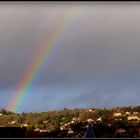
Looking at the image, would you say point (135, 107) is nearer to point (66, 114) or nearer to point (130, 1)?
point (66, 114)

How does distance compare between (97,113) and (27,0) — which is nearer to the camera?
(27,0)

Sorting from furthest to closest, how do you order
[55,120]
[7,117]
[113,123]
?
1. [7,117]
2. [55,120]
3. [113,123]

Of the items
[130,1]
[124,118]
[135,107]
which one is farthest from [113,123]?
[130,1]

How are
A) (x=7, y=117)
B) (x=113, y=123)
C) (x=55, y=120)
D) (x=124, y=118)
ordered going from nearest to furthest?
(x=113, y=123) → (x=124, y=118) → (x=55, y=120) → (x=7, y=117)

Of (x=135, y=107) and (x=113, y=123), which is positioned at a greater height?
(x=135, y=107)

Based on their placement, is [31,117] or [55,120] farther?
[31,117]

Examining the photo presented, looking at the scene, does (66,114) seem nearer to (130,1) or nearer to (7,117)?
(7,117)

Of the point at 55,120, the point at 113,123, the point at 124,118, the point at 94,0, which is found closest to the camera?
the point at 94,0

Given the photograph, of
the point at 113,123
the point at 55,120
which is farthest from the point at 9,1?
the point at 55,120

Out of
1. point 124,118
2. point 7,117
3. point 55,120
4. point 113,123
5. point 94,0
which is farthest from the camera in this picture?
point 7,117
